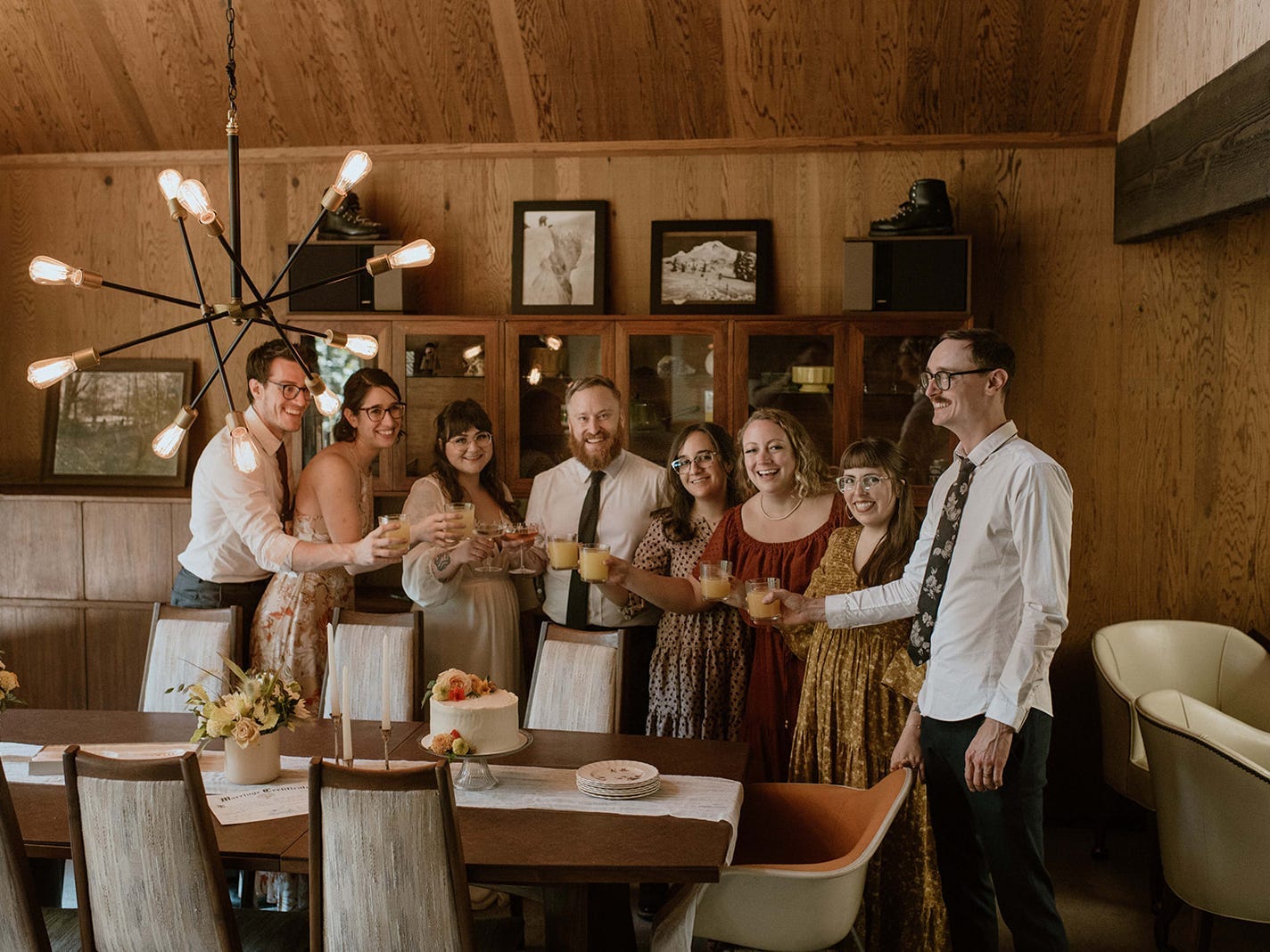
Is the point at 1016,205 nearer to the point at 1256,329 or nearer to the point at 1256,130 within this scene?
the point at 1256,329

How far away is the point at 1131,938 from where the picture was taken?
3.34 m

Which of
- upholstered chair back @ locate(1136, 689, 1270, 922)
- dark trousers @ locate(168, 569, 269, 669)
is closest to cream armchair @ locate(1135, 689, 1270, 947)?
upholstered chair back @ locate(1136, 689, 1270, 922)

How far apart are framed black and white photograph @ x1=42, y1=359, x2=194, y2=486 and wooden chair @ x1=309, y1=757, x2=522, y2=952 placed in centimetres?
319

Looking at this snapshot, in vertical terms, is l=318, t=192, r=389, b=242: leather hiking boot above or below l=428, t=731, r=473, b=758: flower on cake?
above

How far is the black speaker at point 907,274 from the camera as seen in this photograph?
161 inches

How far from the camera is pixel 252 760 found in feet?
8.26

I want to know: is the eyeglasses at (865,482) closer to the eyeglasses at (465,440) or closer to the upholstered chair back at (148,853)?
the eyeglasses at (465,440)

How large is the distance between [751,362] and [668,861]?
2.46 metres

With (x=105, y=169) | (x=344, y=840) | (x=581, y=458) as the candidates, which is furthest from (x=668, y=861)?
(x=105, y=169)

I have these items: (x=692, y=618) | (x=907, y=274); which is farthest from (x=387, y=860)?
(x=907, y=274)

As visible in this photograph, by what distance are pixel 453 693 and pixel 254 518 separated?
1.24 metres

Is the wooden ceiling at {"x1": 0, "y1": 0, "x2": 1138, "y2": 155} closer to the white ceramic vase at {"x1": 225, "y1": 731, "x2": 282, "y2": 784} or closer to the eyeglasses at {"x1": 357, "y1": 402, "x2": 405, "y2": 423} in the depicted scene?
the eyeglasses at {"x1": 357, "y1": 402, "x2": 405, "y2": 423}

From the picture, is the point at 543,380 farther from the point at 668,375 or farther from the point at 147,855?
the point at 147,855

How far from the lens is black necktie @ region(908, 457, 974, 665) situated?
257 centimetres
